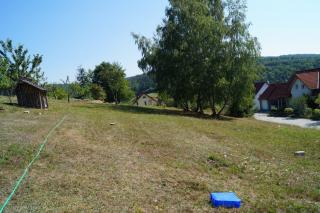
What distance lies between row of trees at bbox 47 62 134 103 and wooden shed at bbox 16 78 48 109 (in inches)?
570

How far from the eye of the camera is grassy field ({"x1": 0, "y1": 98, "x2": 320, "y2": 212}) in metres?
6.09

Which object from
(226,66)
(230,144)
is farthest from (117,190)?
(226,66)

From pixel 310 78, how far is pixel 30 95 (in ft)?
129

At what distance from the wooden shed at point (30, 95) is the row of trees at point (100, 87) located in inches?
570

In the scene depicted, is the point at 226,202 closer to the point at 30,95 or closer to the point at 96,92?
the point at 30,95

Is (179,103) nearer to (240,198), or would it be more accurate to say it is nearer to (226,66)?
(226,66)

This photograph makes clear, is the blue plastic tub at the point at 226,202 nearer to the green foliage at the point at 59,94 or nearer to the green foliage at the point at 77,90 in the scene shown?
the green foliage at the point at 77,90

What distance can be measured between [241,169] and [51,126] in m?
8.77

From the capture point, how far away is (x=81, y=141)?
11.2m

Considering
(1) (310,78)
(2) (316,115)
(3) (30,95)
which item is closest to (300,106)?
(2) (316,115)

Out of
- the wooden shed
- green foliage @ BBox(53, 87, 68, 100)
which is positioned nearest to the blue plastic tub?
the wooden shed

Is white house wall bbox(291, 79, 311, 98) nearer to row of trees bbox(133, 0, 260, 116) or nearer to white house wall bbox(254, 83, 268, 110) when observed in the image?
white house wall bbox(254, 83, 268, 110)

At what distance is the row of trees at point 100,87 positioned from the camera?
4439cm

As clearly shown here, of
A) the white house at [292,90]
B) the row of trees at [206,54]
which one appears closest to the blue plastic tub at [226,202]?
the row of trees at [206,54]
